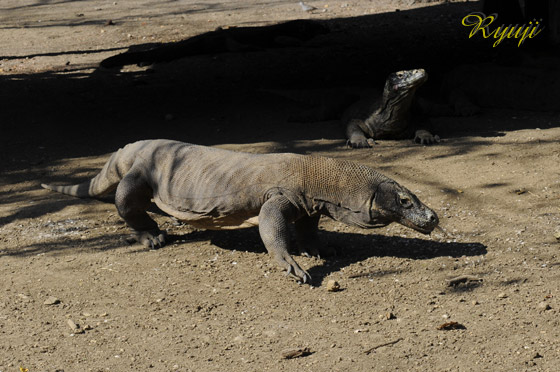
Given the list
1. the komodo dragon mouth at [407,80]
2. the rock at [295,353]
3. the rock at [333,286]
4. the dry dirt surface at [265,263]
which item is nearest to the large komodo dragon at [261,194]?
the rock at [333,286]

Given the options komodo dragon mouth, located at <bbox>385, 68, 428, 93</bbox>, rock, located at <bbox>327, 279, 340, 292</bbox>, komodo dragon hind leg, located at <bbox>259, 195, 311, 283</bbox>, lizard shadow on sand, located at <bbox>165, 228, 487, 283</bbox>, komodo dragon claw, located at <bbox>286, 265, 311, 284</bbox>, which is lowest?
lizard shadow on sand, located at <bbox>165, 228, 487, 283</bbox>

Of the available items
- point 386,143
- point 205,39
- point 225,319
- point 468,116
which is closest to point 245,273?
point 225,319

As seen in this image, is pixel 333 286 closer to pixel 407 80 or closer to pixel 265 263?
pixel 265 263

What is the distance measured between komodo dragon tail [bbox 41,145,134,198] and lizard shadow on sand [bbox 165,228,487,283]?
1.87 feet

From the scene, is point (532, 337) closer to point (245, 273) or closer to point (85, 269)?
point (245, 273)

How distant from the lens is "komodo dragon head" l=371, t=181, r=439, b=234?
4504 mm

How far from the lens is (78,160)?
714cm

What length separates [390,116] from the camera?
7941mm

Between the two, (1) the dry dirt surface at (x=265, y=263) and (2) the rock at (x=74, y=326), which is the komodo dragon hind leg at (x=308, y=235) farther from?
(2) the rock at (x=74, y=326)

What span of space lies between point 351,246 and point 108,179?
1.77m

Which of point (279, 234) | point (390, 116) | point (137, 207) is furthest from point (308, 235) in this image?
point (390, 116)

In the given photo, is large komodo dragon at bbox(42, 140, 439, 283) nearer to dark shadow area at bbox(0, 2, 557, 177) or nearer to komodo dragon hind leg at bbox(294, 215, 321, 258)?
komodo dragon hind leg at bbox(294, 215, 321, 258)

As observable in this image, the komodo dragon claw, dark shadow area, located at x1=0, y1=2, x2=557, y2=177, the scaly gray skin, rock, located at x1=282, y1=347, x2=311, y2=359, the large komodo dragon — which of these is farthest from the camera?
dark shadow area, located at x1=0, y1=2, x2=557, y2=177

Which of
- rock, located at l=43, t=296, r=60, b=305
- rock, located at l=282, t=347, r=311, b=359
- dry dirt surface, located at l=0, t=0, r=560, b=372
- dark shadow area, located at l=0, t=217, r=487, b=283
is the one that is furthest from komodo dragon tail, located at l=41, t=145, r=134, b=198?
rock, located at l=282, t=347, r=311, b=359
